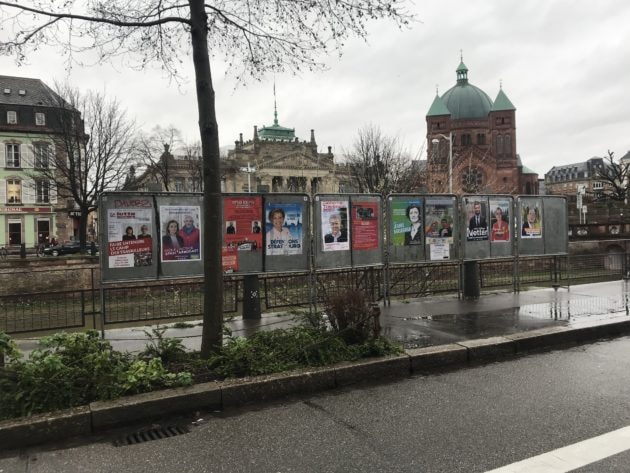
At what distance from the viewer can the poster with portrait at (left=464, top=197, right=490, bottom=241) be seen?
11.0m

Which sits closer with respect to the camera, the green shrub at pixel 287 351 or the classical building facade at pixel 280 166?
the green shrub at pixel 287 351

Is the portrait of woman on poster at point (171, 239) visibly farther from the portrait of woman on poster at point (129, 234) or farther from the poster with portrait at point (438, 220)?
the poster with portrait at point (438, 220)

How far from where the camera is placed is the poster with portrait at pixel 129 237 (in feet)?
25.7

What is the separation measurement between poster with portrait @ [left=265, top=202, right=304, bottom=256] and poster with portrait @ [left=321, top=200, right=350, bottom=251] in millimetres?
462

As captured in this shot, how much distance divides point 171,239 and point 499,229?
747cm

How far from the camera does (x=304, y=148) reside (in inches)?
3482

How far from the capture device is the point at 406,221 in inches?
409

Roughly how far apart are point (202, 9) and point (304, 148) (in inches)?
3294

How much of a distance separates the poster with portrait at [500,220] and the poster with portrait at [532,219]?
450 millimetres

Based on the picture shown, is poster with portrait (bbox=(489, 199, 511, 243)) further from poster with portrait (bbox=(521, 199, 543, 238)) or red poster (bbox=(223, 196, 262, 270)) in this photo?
red poster (bbox=(223, 196, 262, 270))

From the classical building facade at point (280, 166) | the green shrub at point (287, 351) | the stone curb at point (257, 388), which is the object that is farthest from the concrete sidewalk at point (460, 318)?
the classical building facade at point (280, 166)

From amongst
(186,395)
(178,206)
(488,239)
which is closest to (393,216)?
(488,239)

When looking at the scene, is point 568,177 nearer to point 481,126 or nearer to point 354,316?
point 481,126

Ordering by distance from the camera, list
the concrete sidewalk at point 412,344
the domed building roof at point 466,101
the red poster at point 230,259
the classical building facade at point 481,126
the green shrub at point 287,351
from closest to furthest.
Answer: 1. the concrete sidewalk at point 412,344
2. the green shrub at point 287,351
3. the red poster at point 230,259
4. the classical building facade at point 481,126
5. the domed building roof at point 466,101
